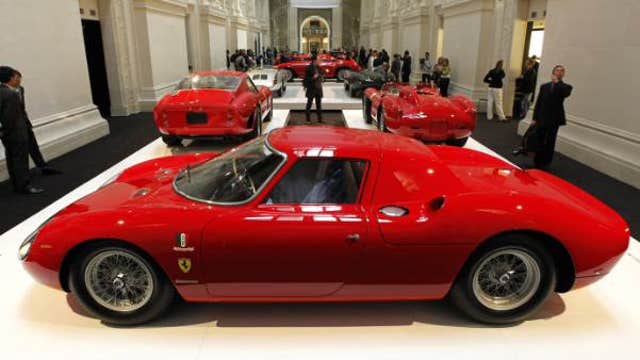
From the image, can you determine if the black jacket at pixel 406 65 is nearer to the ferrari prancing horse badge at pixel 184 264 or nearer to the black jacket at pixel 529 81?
the black jacket at pixel 529 81

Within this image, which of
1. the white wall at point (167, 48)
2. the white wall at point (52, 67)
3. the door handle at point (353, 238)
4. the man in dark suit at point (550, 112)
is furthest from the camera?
the white wall at point (167, 48)

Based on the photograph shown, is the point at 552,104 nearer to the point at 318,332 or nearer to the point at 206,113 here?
the point at 206,113

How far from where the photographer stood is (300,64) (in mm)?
20406

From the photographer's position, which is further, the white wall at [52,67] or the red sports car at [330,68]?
the red sports car at [330,68]

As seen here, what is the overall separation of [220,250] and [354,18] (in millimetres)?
49787

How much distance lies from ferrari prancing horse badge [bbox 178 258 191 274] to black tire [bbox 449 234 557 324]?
1749 mm

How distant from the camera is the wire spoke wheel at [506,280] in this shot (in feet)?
9.70

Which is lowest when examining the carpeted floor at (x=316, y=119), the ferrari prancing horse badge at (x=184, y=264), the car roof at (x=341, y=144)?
the carpeted floor at (x=316, y=119)

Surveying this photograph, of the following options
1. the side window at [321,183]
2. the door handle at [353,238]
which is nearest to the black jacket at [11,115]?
the side window at [321,183]

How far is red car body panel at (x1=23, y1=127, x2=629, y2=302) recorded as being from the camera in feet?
9.18

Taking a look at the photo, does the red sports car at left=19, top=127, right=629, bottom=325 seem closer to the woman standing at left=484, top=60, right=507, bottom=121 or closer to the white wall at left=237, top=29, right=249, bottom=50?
the woman standing at left=484, top=60, right=507, bottom=121

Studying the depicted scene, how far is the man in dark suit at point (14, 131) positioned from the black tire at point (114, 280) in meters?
3.73

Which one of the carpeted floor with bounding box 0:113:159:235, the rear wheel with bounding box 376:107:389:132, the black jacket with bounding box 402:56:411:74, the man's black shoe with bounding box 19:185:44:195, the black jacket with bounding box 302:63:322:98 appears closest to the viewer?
the carpeted floor with bounding box 0:113:159:235

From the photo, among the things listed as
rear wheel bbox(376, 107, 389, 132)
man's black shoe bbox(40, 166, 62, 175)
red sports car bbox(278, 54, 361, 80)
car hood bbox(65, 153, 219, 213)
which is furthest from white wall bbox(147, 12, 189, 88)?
car hood bbox(65, 153, 219, 213)
